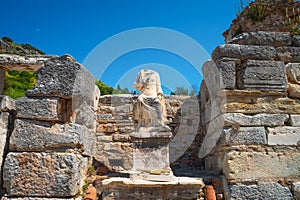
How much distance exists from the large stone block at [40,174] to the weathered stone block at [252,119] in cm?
210

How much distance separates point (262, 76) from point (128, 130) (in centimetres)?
284

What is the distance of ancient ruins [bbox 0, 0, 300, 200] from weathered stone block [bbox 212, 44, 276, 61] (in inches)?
0.6

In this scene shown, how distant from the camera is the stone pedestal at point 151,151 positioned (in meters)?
3.48

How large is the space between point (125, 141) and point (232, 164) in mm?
2465

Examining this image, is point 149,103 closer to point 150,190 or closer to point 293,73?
point 150,190

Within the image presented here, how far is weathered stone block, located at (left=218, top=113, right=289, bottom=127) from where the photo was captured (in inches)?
125

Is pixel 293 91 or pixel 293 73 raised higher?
pixel 293 73

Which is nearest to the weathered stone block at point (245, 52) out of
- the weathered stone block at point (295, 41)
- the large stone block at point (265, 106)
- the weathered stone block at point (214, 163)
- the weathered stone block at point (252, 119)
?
the weathered stone block at point (295, 41)

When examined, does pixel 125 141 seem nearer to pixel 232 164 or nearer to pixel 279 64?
pixel 232 164

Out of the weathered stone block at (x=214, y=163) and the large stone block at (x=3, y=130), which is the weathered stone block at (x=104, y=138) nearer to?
the weathered stone block at (x=214, y=163)

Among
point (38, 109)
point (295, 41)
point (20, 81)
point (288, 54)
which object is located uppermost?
point (20, 81)

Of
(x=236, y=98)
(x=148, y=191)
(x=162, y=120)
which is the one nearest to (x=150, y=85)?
(x=162, y=120)

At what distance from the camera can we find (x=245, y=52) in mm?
3412

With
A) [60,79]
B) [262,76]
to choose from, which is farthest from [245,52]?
[60,79]
